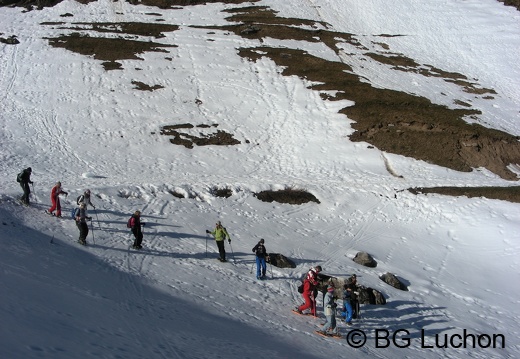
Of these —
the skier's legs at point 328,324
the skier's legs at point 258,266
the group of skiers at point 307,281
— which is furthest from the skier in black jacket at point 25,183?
the skier's legs at point 328,324

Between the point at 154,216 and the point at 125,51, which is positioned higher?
the point at 125,51

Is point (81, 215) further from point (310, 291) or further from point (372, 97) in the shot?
point (372, 97)

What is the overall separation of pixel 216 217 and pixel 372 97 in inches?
892

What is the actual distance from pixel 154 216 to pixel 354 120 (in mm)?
20487

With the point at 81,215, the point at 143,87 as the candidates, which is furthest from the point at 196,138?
the point at 81,215

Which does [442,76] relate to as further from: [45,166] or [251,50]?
[45,166]

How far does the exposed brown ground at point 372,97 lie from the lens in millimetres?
32438

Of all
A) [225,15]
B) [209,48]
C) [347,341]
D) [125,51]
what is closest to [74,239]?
[347,341]

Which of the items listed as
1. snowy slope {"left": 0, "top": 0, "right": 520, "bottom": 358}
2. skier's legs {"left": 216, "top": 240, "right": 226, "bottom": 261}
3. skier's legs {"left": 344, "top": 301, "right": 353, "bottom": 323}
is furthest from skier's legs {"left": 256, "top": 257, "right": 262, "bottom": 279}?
skier's legs {"left": 344, "top": 301, "right": 353, "bottom": 323}

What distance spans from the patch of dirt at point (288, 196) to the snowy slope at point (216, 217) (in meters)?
0.56

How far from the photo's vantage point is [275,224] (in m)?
23.0

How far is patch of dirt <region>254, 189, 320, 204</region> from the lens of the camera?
2555 centimetres

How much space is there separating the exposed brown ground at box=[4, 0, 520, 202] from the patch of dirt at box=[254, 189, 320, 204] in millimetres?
7494

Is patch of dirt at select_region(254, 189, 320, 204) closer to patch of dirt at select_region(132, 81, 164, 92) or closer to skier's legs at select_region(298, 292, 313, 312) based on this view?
skier's legs at select_region(298, 292, 313, 312)
